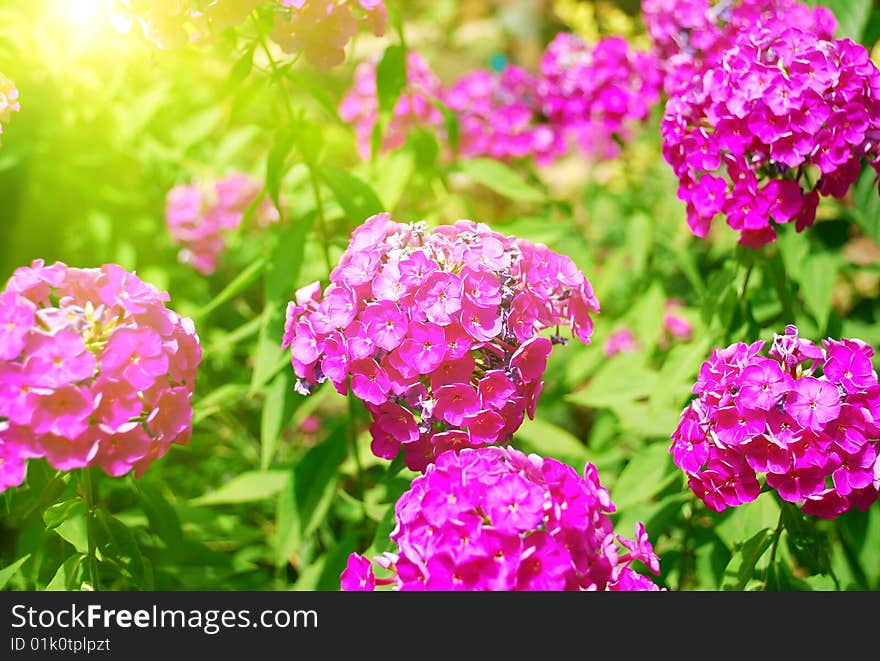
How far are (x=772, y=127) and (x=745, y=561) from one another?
976 millimetres

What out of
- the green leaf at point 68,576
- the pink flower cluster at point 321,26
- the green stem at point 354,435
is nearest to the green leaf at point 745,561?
the green stem at point 354,435

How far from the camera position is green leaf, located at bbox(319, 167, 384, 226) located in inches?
93.5

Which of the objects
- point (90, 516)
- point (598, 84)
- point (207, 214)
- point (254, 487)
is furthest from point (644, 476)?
point (207, 214)

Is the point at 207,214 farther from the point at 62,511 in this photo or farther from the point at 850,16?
the point at 850,16

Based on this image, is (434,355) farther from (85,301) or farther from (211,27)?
(211,27)

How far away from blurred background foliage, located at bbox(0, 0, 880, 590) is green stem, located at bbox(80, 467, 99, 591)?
35 millimetres

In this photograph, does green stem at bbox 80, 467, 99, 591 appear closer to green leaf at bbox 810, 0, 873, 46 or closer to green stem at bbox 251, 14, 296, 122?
green stem at bbox 251, 14, 296, 122

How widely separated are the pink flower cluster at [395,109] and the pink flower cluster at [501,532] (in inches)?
87.5

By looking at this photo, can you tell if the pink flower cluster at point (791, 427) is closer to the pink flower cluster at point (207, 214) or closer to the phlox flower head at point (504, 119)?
the phlox flower head at point (504, 119)

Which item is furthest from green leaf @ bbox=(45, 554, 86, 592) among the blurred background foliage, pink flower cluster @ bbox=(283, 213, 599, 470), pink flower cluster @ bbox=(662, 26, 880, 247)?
pink flower cluster @ bbox=(662, 26, 880, 247)

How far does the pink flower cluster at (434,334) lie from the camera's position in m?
1.67
